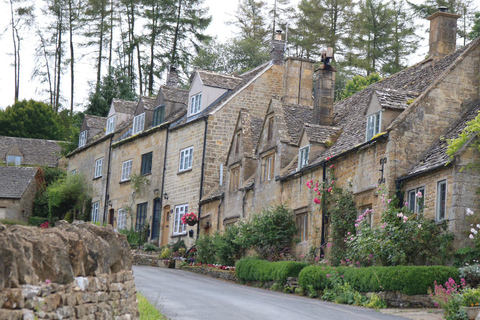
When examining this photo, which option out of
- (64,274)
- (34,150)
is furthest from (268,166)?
(34,150)

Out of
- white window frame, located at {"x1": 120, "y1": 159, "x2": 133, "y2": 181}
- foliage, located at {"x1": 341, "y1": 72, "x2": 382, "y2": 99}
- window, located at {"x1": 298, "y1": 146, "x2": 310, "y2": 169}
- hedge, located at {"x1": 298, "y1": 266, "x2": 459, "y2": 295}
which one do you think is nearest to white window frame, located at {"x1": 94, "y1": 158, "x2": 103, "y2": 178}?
white window frame, located at {"x1": 120, "y1": 159, "x2": 133, "y2": 181}

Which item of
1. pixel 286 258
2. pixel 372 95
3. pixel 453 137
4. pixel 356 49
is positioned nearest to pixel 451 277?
pixel 453 137

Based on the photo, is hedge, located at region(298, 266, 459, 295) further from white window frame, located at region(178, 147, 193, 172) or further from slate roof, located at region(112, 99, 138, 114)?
slate roof, located at region(112, 99, 138, 114)

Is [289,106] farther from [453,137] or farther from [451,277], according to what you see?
[451,277]

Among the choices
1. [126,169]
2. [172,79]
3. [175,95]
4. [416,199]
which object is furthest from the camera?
[172,79]

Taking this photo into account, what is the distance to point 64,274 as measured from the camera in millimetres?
8648

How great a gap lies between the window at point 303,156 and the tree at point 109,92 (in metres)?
32.2

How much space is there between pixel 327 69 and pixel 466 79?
286 inches

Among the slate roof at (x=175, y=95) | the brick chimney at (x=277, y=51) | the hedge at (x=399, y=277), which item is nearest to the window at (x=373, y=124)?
the hedge at (x=399, y=277)

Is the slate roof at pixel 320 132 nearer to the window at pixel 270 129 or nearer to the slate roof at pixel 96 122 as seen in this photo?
the window at pixel 270 129

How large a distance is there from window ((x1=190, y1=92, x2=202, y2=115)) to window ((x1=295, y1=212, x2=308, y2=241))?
12395 mm

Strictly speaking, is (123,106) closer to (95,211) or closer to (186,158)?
(95,211)

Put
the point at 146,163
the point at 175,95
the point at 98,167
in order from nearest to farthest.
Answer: the point at 146,163 < the point at 175,95 < the point at 98,167

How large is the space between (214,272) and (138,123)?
54.5 feet
